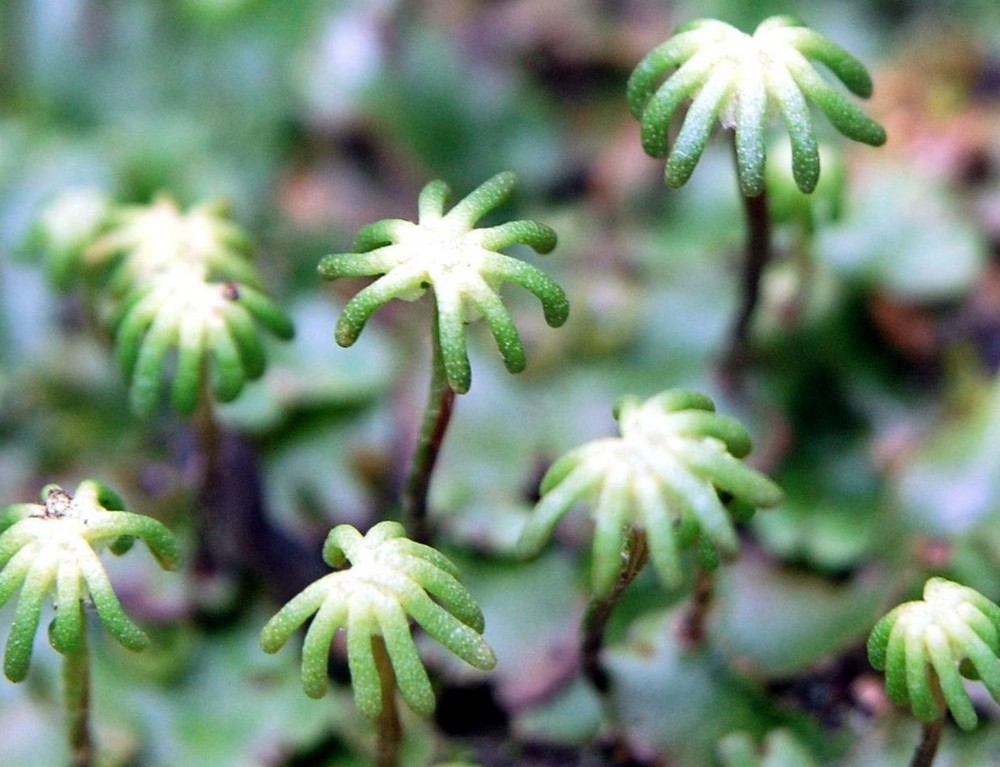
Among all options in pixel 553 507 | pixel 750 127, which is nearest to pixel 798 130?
pixel 750 127

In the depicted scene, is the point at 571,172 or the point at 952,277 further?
the point at 571,172

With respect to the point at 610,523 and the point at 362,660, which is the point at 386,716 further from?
the point at 610,523

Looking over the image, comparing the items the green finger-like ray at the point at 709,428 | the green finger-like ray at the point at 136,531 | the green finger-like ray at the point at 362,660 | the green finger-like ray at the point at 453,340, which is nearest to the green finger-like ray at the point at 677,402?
the green finger-like ray at the point at 709,428

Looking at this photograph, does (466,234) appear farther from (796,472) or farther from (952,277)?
(952,277)

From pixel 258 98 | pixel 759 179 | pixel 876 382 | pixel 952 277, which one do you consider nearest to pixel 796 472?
pixel 876 382

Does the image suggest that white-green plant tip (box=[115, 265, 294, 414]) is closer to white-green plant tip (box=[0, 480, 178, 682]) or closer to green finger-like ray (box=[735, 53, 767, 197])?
white-green plant tip (box=[0, 480, 178, 682])

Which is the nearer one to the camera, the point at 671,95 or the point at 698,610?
the point at 671,95
